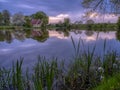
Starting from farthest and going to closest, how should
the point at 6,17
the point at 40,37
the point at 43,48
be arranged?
the point at 6,17
the point at 40,37
the point at 43,48

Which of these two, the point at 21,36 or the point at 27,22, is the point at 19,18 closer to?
the point at 27,22

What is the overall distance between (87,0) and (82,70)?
25.1 feet

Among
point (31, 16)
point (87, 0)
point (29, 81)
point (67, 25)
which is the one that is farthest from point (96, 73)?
point (31, 16)

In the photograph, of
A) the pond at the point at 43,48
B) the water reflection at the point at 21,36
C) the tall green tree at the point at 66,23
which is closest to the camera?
the pond at the point at 43,48

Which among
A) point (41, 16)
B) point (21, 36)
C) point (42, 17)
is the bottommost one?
point (21, 36)

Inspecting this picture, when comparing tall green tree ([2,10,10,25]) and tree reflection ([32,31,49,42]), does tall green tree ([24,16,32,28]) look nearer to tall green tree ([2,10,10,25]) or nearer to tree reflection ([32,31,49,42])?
tall green tree ([2,10,10,25])

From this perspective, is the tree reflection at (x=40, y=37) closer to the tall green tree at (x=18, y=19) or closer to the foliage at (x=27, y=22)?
the foliage at (x=27, y=22)

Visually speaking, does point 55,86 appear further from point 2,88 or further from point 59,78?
point 2,88

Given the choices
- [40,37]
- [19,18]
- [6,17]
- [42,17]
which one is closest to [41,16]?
[42,17]

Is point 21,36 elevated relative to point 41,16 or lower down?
lower down

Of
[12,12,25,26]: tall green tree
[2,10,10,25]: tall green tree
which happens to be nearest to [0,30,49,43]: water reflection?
[12,12,25,26]: tall green tree

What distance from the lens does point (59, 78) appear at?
10383 millimetres

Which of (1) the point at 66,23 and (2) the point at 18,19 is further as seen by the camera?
(2) the point at 18,19

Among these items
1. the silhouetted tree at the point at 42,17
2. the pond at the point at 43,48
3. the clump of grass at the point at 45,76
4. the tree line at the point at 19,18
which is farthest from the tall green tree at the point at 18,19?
the clump of grass at the point at 45,76
